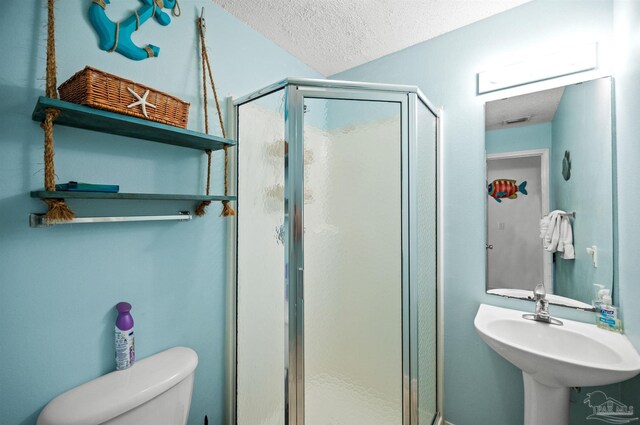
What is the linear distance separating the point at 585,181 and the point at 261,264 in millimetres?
1642

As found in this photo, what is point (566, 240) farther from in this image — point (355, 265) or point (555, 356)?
point (355, 265)

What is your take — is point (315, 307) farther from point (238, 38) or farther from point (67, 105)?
point (238, 38)

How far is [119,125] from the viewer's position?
0.97m

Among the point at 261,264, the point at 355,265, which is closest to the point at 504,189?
the point at 355,265

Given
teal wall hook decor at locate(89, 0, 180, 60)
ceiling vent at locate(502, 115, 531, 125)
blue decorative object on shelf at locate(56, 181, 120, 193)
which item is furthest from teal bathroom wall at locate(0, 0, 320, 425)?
ceiling vent at locate(502, 115, 531, 125)

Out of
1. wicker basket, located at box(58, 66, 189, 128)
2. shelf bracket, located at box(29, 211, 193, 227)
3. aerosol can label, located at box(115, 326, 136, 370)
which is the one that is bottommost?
aerosol can label, located at box(115, 326, 136, 370)

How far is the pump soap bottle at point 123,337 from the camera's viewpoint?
3.44 ft

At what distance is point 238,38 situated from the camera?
1.54 m

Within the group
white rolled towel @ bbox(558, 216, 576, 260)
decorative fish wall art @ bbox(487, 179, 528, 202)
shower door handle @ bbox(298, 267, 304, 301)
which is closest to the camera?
shower door handle @ bbox(298, 267, 304, 301)

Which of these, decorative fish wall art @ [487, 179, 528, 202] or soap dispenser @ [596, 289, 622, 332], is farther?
decorative fish wall art @ [487, 179, 528, 202]

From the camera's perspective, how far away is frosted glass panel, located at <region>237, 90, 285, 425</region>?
1284mm

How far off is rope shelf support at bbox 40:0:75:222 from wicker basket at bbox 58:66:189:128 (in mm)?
41

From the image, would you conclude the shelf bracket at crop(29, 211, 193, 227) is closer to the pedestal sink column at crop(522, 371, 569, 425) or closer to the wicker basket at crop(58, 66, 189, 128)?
the wicker basket at crop(58, 66, 189, 128)

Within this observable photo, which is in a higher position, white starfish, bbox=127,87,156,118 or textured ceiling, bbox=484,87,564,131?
textured ceiling, bbox=484,87,564,131
